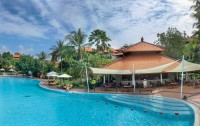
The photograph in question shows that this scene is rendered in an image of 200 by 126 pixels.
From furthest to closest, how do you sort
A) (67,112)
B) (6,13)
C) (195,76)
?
(195,76) < (6,13) < (67,112)

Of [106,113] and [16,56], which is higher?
[16,56]

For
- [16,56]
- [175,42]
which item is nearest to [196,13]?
[175,42]

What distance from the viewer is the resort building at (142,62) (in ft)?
89.2

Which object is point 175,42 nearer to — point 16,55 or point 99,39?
point 99,39

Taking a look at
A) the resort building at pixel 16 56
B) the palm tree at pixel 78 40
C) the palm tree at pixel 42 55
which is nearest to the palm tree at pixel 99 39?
the palm tree at pixel 78 40

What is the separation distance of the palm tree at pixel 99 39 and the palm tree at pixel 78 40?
9232 mm

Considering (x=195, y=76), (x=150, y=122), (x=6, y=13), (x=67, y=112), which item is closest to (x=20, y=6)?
(x=6, y=13)

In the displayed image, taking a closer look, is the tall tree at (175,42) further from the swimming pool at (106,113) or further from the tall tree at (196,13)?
the swimming pool at (106,113)

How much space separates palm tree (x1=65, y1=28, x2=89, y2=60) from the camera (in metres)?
35.5

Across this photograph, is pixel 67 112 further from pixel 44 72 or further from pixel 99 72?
pixel 44 72

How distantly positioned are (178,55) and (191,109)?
24985 mm

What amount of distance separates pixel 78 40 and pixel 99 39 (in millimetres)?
10835

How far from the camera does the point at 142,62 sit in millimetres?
28312

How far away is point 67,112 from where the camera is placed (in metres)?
16.3
